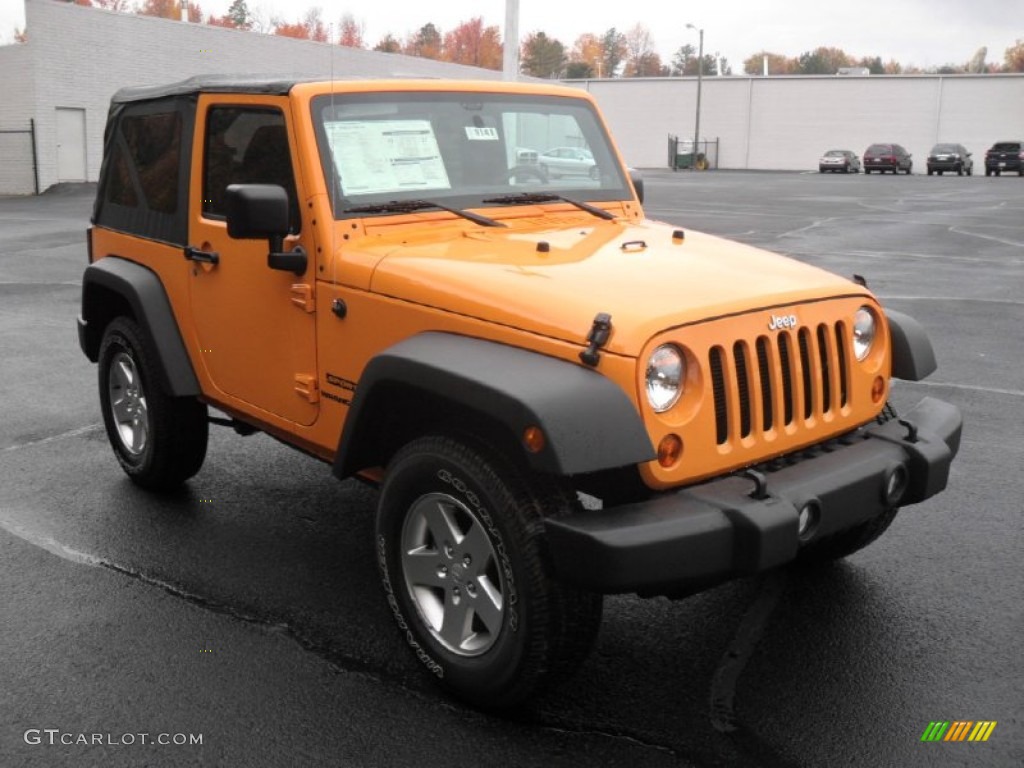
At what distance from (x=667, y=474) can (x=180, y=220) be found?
2748mm

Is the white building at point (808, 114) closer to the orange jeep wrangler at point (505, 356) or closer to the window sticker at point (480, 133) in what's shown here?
the window sticker at point (480, 133)

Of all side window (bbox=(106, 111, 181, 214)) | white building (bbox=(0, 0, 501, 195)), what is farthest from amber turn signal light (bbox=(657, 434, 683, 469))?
white building (bbox=(0, 0, 501, 195))

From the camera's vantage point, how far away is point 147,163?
520 centimetres

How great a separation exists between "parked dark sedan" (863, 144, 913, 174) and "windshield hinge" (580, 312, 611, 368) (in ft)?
182

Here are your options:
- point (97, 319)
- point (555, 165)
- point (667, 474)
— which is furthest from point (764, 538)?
point (97, 319)

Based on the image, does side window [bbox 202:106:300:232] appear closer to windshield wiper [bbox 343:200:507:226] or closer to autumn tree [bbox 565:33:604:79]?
windshield wiper [bbox 343:200:507:226]

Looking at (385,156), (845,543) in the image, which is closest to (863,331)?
(845,543)

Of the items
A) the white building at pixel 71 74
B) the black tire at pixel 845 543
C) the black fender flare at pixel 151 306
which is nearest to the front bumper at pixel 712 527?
the black tire at pixel 845 543

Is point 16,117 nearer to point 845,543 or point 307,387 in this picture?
point 307,387

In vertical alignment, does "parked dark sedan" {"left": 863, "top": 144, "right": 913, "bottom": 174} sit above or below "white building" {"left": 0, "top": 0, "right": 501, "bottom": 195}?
below

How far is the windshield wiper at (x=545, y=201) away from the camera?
4.46m

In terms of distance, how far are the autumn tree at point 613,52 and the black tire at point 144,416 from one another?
126 meters

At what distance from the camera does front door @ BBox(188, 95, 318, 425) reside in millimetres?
4121

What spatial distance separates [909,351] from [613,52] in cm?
13045
